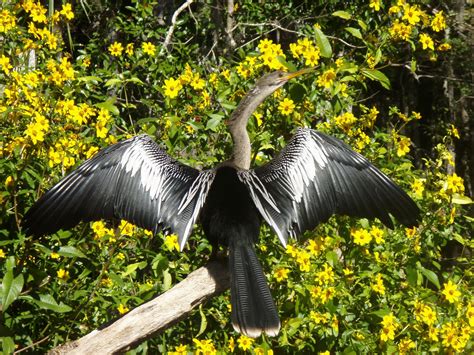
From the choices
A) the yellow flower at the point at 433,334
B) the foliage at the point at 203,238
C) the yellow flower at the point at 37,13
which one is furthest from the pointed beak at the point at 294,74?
the yellow flower at the point at 433,334

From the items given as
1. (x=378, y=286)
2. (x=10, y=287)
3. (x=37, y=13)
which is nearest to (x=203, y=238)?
(x=378, y=286)

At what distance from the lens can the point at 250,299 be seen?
280 centimetres

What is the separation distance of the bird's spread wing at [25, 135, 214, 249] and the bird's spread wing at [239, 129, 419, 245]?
270mm

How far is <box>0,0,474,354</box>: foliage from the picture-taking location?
9.81ft

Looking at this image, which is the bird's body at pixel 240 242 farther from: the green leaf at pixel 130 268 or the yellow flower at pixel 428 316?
the yellow flower at pixel 428 316

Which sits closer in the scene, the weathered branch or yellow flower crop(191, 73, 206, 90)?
the weathered branch

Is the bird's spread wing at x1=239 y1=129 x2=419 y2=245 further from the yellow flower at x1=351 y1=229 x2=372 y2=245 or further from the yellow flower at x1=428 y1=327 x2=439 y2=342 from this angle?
the yellow flower at x1=428 y1=327 x2=439 y2=342

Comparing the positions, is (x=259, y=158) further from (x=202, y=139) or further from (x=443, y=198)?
(x=443, y=198)

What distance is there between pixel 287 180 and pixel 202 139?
2.72 ft

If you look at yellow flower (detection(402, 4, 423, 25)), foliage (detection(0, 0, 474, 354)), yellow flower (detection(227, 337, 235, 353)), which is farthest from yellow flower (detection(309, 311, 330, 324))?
yellow flower (detection(402, 4, 423, 25))

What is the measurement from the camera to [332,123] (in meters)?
4.02

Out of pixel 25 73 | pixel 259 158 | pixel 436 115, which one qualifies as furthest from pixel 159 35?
pixel 436 115

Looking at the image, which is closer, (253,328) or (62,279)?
(253,328)

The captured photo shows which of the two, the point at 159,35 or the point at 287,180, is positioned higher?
the point at 159,35
